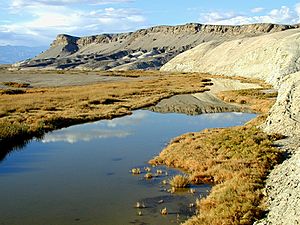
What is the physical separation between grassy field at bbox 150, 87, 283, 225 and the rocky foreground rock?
736 mm

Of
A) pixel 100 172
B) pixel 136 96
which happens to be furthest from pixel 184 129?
pixel 136 96

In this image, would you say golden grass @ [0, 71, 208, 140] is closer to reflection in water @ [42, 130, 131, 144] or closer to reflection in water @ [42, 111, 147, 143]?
reflection in water @ [42, 111, 147, 143]

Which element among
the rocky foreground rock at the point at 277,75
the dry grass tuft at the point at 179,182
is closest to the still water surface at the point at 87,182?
Answer: the dry grass tuft at the point at 179,182

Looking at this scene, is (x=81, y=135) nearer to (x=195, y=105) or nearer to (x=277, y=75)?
(x=195, y=105)

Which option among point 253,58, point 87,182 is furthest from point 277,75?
point 87,182

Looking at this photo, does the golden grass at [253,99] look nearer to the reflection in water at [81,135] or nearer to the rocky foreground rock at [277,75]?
the rocky foreground rock at [277,75]

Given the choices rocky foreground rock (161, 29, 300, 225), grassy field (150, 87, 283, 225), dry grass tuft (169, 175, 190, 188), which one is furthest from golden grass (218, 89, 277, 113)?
dry grass tuft (169, 175, 190, 188)

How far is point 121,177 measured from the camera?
23.9 m

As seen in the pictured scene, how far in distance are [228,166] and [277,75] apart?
67425 mm

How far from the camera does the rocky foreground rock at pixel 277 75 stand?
15367 millimetres

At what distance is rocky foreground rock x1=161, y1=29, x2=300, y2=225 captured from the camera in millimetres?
15367

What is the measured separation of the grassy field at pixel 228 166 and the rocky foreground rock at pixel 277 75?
74 cm

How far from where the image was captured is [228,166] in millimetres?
22828

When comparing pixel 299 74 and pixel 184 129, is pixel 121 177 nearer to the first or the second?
pixel 299 74
